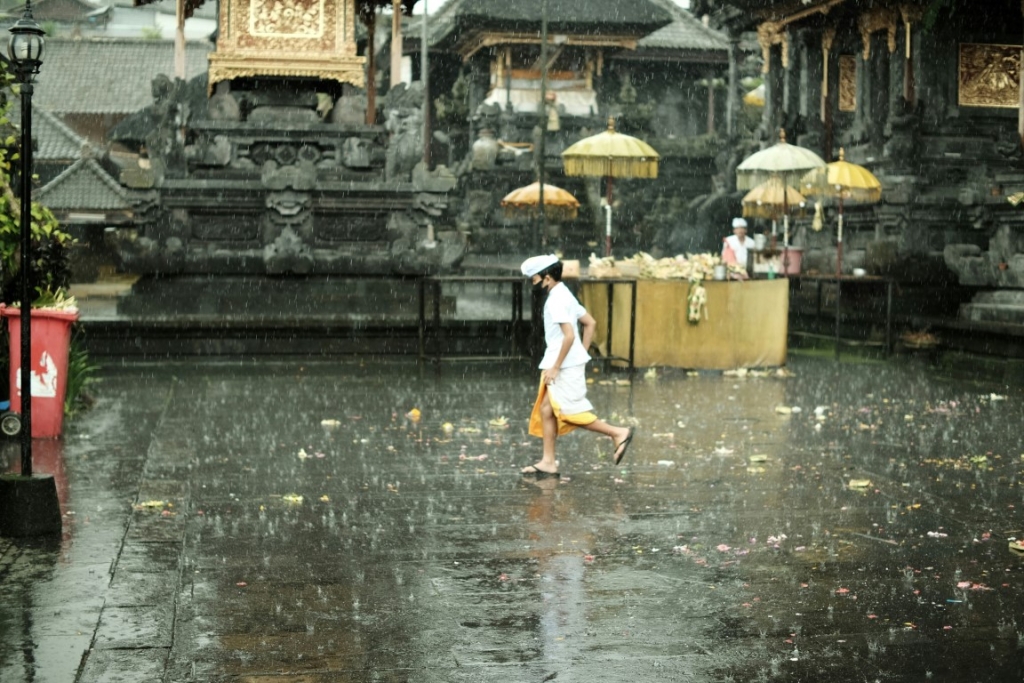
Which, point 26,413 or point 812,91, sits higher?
point 812,91

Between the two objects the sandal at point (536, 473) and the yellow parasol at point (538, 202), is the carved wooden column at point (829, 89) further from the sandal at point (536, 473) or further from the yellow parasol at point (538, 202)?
the sandal at point (536, 473)

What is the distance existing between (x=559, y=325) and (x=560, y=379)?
1.21ft

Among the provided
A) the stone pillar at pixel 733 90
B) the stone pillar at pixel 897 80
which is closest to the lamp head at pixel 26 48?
the stone pillar at pixel 897 80

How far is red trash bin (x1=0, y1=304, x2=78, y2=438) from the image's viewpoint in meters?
11.3

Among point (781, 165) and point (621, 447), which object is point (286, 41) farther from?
point (621, 447)

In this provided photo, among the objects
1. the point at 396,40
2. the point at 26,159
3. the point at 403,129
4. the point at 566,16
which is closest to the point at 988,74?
the point at 396,40

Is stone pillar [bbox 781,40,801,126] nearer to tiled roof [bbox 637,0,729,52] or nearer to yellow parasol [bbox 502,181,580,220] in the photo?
yellow parasol [bbox 502,181,580,220]

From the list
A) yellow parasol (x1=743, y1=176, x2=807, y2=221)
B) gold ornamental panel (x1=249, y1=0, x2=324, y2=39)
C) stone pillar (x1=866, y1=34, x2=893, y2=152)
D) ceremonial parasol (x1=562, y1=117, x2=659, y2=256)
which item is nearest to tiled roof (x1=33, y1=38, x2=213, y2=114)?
gold ornamental panel (x1=249, y1=0, x2=324, y2=39)

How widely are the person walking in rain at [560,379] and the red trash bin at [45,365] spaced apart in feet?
12.8

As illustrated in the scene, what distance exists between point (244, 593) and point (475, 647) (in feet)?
4.51

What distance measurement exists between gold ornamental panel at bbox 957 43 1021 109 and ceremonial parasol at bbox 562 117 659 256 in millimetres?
7793

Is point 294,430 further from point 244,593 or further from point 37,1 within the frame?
point 37,1

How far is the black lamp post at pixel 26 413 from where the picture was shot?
312 inches

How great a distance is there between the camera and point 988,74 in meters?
26.5
